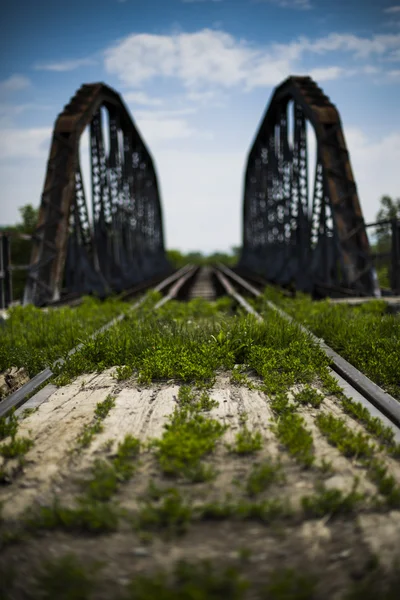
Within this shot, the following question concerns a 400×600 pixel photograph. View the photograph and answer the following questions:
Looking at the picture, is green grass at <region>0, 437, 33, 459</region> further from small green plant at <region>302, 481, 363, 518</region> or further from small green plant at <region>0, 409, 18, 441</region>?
small green plant at <region>302, 481, 363, 518</region>

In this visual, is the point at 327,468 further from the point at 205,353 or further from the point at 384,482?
the point at 205,353

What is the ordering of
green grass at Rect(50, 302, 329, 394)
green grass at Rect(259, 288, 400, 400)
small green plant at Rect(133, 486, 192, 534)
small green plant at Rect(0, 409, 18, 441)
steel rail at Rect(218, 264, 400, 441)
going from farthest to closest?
1. green grass at Rect(259, 288, 400, 400)
2. green grass at Rect(50, 302, 329, 394)
3. steel rail at Rect(218, 264, 400, 441)
4. small green plant at Rect(0, 409, 18, 441)
5. small green plant at Rect(133, 486, 192, 534)

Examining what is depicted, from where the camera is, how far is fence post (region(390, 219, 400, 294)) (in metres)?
7.60

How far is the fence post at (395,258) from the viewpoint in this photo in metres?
7.60

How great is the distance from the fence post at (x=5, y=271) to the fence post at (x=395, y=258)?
6080 mm

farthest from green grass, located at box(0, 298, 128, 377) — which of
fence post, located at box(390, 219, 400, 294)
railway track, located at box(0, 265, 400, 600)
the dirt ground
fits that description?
fence post, located at box(390, 219, 400, 294)

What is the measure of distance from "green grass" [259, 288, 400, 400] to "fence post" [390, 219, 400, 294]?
1.23m

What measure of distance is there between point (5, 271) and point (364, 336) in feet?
17.9

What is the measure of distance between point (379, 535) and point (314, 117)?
31.5 ft

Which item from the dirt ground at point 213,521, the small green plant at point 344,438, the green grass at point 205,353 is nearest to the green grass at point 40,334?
the green grass at point 205,353

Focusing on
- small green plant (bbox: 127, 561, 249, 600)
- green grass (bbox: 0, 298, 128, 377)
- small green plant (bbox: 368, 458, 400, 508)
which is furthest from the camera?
green grass (bbox: 0, 298, 128, 377)

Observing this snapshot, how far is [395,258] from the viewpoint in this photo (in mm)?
7836

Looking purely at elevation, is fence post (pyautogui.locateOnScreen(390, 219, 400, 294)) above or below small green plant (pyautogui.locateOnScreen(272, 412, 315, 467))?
above

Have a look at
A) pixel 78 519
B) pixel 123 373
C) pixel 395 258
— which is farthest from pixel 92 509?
pixel 395 258
